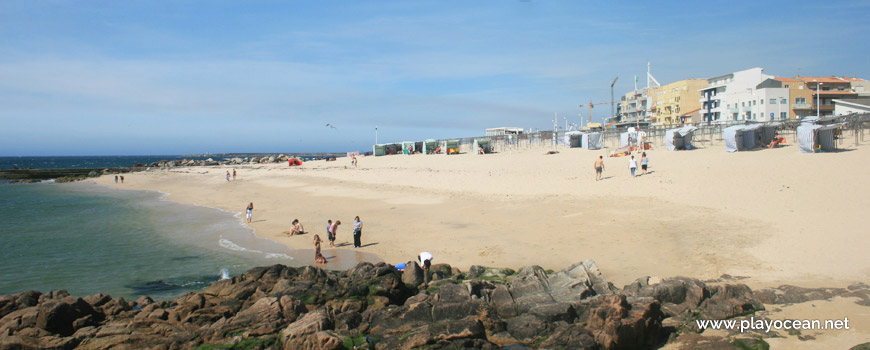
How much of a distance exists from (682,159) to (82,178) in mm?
72177

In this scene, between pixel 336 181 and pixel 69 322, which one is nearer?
pixel 69 322

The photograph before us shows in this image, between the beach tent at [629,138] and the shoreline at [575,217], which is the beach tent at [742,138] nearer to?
the shoreline at [575,217]

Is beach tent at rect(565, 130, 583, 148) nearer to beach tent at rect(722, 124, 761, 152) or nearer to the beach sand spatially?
Result: the beach sand

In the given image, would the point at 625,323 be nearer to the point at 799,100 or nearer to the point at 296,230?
the point at 296,230

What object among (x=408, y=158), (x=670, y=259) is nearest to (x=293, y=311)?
(x=670, y=259)

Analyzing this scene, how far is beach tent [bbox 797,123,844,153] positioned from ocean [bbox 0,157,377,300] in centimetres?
2381

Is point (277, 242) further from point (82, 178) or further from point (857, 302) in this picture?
point (82, 178)

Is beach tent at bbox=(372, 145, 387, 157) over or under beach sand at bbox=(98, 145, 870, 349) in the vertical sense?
over

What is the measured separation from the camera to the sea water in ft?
46.8

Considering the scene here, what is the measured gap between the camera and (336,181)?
3844cm

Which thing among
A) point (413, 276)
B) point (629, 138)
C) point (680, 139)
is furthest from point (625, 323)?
point (629, 138)

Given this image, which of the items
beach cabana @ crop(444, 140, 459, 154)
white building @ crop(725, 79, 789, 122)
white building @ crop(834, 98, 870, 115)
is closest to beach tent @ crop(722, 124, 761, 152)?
white building @ crop(834, 98, 870, 115)

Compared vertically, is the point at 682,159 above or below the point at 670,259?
above

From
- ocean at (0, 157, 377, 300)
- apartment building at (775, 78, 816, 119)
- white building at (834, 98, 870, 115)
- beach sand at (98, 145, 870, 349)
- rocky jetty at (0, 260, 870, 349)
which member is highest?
apartment building at (775, 78, 816, 119)
